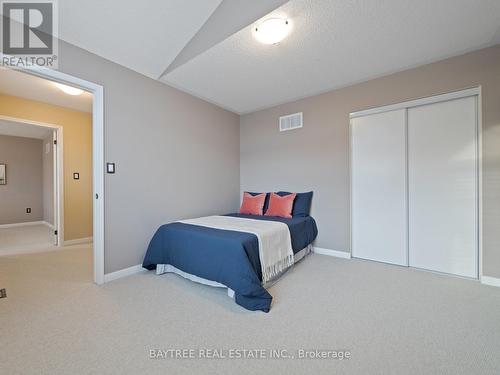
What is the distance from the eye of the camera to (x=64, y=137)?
12.3 ft

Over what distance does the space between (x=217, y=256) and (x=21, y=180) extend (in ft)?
23.0

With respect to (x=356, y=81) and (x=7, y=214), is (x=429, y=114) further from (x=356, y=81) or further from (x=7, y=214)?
(x=7, y=214)

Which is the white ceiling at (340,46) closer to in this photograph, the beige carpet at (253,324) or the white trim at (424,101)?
the white trim at (424,101)

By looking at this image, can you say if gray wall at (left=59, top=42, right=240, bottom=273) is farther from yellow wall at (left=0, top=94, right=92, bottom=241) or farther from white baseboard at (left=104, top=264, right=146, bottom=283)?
yellow wall at (left=0, top=94, right=92, bottom=241)

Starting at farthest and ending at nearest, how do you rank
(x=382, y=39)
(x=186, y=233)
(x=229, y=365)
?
1. (x=186, y=233)
2. (x=382, y=39)
3. (x=229, y=365)

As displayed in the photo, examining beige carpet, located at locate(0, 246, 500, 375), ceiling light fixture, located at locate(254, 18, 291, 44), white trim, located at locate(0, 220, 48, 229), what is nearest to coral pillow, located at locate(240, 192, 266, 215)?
beige carpet, located at locate(0, 246, 500, 375)

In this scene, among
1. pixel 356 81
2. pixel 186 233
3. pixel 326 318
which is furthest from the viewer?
pixel 356 81

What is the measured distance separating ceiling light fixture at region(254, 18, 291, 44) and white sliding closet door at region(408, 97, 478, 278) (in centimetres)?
194

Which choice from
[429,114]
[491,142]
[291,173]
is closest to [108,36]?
[291,173]

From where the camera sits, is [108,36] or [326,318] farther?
[108,36]

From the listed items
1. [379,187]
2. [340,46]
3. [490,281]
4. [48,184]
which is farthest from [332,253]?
[48,184]

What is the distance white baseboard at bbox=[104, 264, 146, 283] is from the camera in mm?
2316

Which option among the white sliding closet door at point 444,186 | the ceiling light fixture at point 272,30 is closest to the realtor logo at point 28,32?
the ceiling light fixture at point 272,30

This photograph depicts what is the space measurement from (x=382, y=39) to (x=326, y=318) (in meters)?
2.59
